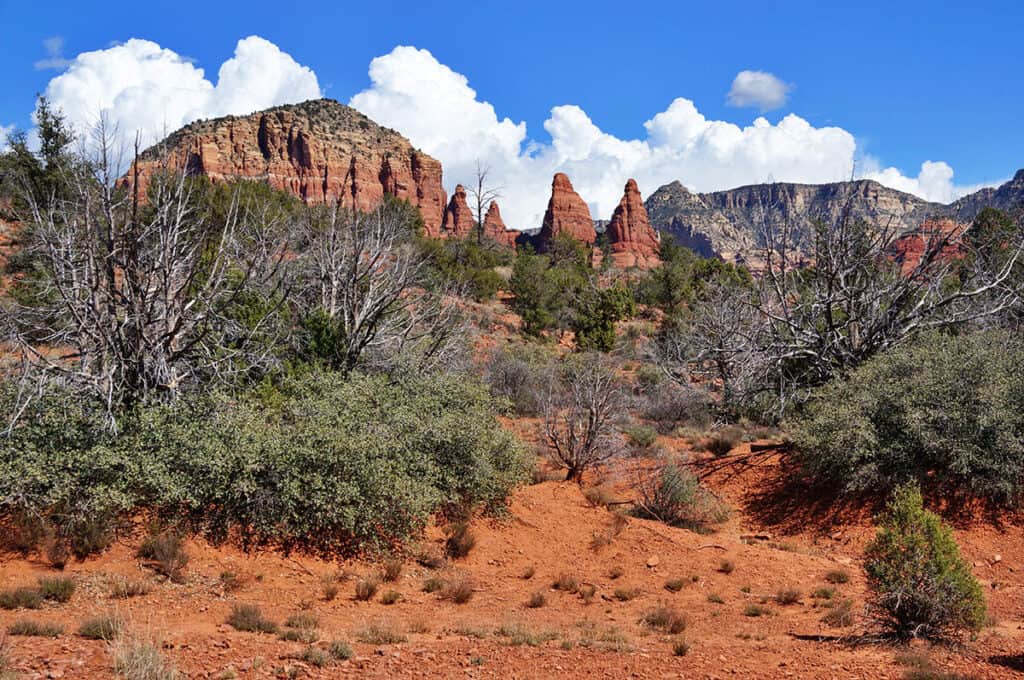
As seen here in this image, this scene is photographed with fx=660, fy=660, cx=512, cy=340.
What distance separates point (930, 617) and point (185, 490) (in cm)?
836

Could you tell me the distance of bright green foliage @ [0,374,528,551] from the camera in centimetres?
809

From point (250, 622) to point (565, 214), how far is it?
94.4 meters

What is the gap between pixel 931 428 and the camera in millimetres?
11234

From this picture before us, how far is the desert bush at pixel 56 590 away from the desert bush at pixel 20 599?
14cm

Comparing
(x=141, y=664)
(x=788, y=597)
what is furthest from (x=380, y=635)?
(x=788, y=597)

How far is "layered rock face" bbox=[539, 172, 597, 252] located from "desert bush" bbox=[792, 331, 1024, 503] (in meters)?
84.4

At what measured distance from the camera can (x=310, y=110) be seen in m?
92.6

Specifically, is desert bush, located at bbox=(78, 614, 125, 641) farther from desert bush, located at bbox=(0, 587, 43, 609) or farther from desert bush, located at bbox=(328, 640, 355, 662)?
desert bush, located at bbox=(328, 640, 355, 662)

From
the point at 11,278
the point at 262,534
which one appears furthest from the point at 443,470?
the point at 11,278

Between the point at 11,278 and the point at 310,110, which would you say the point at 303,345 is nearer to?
the point at 11,278

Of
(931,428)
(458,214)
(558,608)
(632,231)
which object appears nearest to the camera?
(558,608)

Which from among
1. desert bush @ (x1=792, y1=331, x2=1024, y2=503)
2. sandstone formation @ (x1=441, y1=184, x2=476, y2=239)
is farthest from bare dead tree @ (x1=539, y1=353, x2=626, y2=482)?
sandstone formation @ (x1=441, y1=184, x2=476, y2=239)

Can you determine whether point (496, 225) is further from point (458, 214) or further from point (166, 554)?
point (166, 554)

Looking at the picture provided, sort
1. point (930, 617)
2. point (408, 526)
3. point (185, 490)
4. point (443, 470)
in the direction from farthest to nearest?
point (443, 470), point (408, 526), point (185, 490), point (930, 617)
